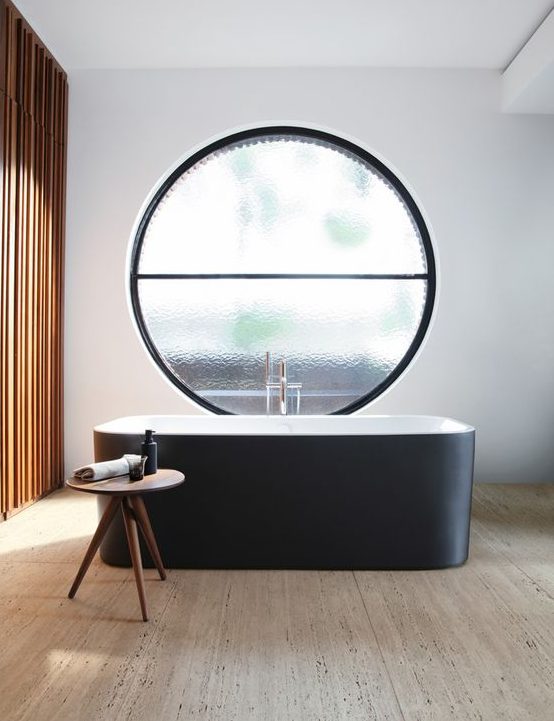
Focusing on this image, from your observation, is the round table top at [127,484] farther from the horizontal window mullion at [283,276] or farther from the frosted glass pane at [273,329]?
the horizontal window mullion at [283,276]

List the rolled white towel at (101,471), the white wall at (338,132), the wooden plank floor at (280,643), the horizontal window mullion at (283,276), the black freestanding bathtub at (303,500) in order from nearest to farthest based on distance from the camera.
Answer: the wooden plank floor at (280,643) → the rolled white towel at (101,471) → the black freestanding bathtub at (303,500) → the white wall at (338,132) → the horizontal window mullion at (283,276)

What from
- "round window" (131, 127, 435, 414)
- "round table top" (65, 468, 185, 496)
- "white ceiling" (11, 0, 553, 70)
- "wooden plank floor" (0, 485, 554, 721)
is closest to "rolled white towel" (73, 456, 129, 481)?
"round table top" (65, 468, 185, 496)

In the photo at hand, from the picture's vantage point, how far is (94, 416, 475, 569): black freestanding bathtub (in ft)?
9.66

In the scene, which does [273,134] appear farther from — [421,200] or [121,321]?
[121,321]

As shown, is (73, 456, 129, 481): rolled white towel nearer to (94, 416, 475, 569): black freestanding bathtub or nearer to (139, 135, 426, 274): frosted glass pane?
(94, 416, 475, 569): black freestanding bathtub

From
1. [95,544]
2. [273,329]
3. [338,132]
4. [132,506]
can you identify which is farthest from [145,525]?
[338,132]

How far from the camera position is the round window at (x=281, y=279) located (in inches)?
190

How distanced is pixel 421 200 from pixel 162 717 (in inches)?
144

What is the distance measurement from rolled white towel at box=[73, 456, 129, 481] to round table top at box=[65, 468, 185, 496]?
16 millimetres

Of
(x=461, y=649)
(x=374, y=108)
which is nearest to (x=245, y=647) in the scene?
(x=461, y=649)

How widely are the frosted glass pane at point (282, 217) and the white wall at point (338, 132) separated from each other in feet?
0.66

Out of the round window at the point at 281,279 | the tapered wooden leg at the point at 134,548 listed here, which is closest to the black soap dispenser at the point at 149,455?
the tapered wooden leg at the point at 134,548

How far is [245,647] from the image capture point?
2.24m

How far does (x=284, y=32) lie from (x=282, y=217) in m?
1.14
